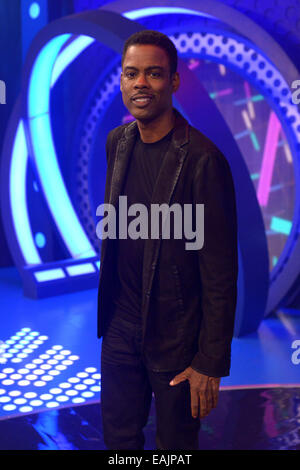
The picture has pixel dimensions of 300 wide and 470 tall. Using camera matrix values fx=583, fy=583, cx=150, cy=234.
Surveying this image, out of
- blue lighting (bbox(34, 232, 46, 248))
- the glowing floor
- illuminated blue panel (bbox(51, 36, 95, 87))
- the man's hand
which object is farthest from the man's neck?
blue lighting (bbox(34, 232, 46, 248))

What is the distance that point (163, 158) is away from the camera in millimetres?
1755

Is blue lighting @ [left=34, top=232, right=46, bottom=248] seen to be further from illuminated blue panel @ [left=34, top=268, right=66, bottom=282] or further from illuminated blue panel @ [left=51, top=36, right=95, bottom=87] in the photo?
illuminated blue panel @ [left=51, top=36, right=95, bottom=87]

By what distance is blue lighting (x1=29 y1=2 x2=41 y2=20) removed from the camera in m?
6.08

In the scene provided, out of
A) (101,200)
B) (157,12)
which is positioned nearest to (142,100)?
(157,12)

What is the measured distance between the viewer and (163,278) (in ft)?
5.75

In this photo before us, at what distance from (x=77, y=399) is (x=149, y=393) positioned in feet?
4.66

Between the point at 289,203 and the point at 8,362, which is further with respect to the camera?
the point at 289,203

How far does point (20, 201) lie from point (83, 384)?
2498mm

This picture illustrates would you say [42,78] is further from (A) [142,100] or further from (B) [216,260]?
(B) [216,260]

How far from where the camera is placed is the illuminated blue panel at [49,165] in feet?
17.1

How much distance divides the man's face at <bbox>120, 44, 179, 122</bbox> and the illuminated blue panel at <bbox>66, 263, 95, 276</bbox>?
3897 millimetres
